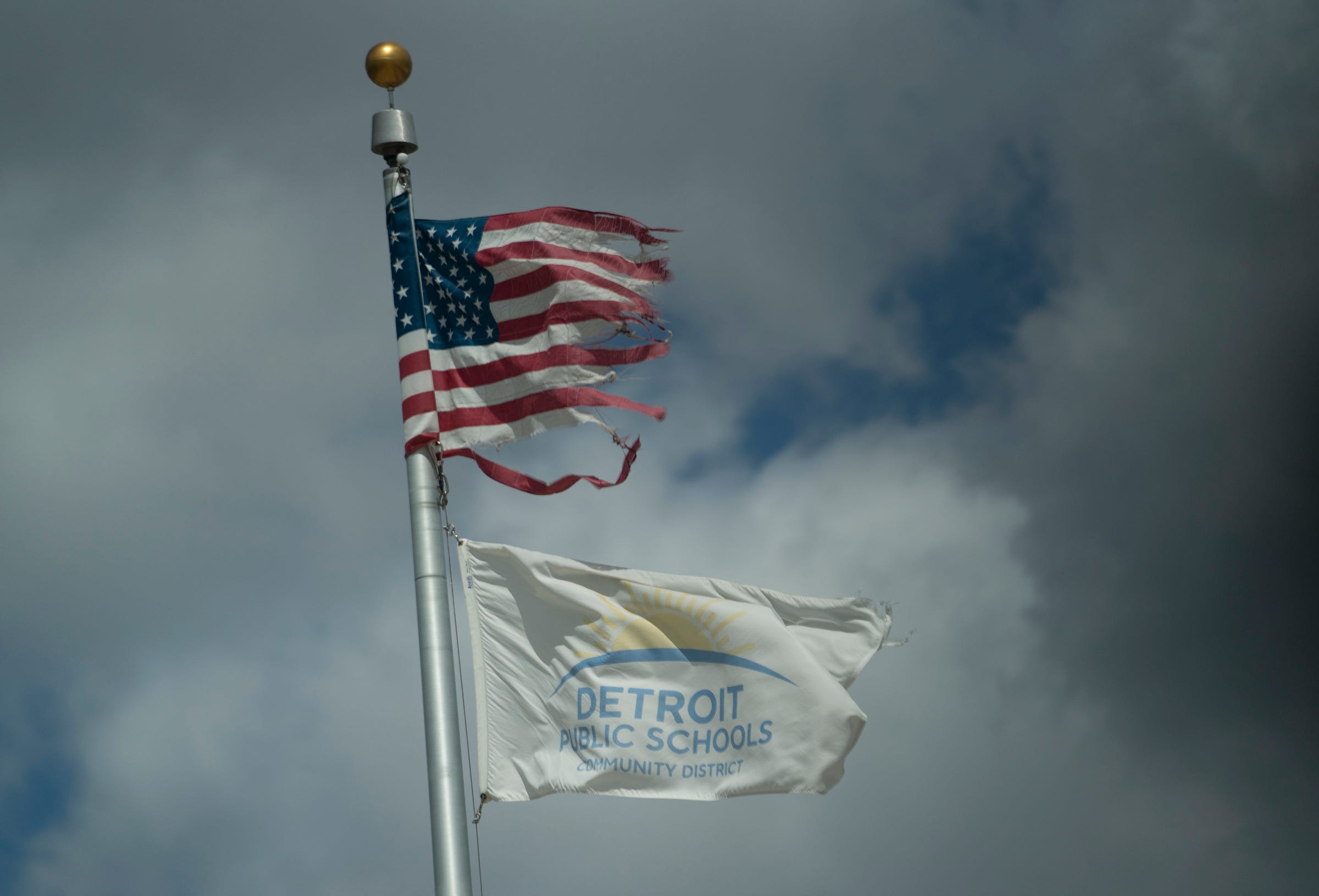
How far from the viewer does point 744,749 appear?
17.7 meters

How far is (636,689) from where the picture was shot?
58.0 feet

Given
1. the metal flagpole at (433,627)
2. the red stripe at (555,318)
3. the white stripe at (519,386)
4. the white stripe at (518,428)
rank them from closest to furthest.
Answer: the metal flagpole at (433,627)
the white stripe at (518,428)
the white stripe at (519,386)
the red stripe at (555,318)

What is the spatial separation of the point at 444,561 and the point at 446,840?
11.3ft

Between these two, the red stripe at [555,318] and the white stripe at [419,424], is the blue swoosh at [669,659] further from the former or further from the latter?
the red stripe at [555,318]

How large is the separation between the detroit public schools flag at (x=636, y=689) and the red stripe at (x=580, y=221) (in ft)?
14.9

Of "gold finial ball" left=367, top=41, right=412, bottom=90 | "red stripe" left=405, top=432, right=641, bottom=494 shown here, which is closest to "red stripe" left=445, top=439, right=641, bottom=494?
"red stripe" left=405, top=432, right=641, bottom=494

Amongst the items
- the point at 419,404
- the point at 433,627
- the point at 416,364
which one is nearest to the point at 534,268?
the point at 416,364

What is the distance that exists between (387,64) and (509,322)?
13.3 ft

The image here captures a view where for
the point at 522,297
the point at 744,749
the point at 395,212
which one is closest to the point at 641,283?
the point at 522,297

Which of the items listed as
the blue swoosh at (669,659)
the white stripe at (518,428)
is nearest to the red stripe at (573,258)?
the white stripe at (518,428)

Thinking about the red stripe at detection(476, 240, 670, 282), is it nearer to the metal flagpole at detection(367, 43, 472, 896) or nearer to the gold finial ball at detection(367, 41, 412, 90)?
the metal flagpole at detection(367, 43, 472, 896)

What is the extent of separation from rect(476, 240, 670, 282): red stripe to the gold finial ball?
281cm

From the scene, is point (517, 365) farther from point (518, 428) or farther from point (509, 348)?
point (518, 428)

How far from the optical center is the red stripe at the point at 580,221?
18.7 m
